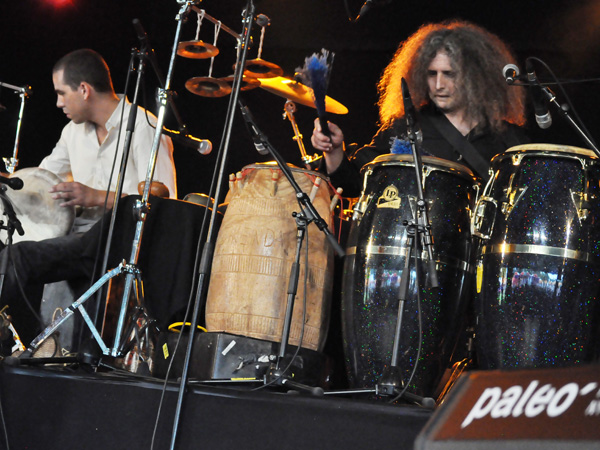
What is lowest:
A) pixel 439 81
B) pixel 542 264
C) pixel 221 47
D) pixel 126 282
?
pixel 126 282

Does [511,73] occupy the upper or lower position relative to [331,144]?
upper

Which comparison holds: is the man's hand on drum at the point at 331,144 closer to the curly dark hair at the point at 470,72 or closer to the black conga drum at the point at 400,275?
the black conga drum at the point at 400,275

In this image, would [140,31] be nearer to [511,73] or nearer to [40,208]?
[40,208]

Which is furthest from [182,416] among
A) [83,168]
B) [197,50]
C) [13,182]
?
[197,50]

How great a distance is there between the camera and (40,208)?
3.57 m

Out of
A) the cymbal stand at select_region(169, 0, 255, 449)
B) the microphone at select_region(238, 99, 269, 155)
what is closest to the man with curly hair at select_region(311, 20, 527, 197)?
the microphone at select_region(238, 99, 269, 155)

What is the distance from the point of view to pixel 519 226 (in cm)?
235

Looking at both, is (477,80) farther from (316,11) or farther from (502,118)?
(316,11)

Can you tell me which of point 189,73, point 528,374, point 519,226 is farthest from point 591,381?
point 189,73

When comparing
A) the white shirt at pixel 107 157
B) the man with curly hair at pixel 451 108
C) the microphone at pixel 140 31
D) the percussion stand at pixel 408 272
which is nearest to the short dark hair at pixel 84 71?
the white shirt at pixel 107 157

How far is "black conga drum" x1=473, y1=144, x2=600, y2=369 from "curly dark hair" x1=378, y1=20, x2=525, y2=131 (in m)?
0.79

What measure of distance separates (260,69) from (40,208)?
1401 mm

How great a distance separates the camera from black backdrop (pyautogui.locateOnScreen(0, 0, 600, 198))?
4.62 m

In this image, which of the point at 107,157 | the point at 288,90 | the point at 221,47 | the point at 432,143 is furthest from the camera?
the point at 221,47
